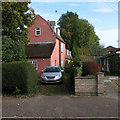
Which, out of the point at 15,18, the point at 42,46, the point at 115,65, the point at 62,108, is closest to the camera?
the point at 62,108

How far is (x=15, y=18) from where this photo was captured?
10398mm

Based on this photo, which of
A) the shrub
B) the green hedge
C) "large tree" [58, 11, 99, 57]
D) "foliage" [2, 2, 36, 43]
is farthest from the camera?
"large tree" [58, 11, 99, 57]

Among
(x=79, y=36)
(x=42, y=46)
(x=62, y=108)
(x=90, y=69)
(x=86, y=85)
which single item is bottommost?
(x=62, y=108)

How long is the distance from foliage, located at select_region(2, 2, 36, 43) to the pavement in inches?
230

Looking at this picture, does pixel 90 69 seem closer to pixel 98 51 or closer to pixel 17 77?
pixel 17 77

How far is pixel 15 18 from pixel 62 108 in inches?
303

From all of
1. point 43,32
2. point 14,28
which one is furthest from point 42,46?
point 14,28

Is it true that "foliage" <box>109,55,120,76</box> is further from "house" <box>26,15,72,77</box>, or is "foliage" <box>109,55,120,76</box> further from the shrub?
"house" <box>26,15,72,77</box>

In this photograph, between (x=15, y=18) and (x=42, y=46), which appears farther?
(x=42, y=46)

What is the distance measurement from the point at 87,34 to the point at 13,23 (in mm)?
31289

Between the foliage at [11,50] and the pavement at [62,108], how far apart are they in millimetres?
4091

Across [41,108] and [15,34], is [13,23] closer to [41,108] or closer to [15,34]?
[15,34]

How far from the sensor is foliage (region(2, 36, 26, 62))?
10.1 meters

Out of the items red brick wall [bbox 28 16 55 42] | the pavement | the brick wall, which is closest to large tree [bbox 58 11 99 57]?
red brick wall [bbox 28 16 55 42]
